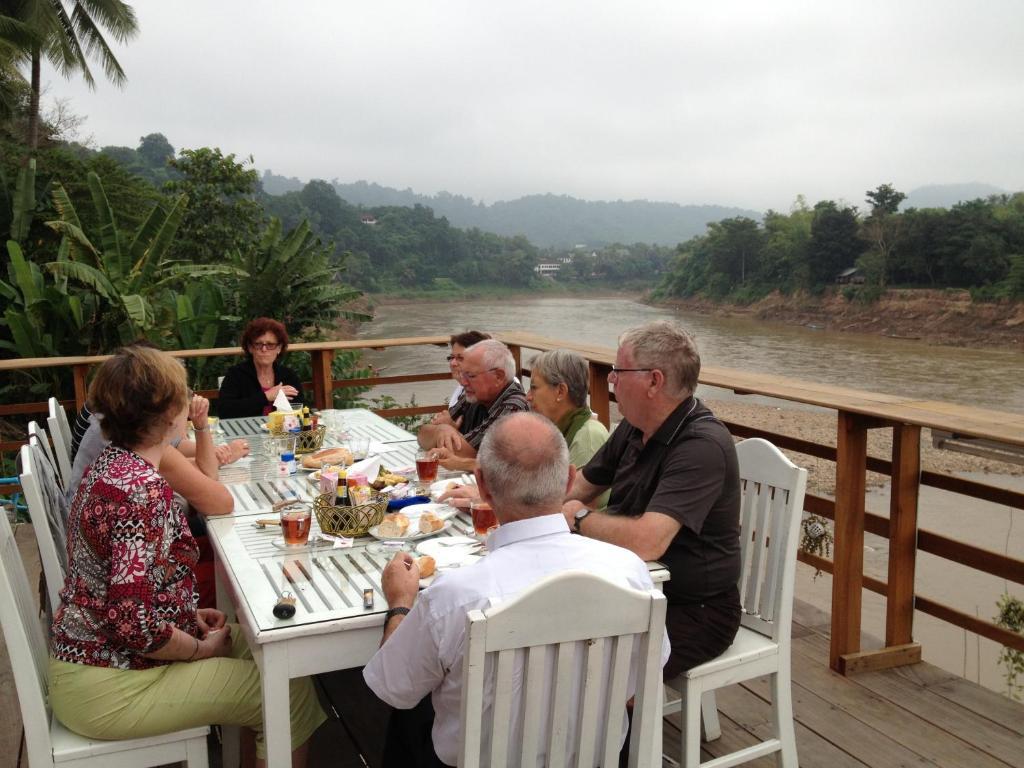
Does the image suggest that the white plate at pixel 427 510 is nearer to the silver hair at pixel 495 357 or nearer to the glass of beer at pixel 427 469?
the glass of beer at pixel 427 469

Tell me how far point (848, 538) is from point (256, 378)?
9.83 feet

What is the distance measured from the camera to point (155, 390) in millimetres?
1731

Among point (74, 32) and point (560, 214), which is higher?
point (560, 214)

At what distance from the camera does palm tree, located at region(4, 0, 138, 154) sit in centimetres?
2103

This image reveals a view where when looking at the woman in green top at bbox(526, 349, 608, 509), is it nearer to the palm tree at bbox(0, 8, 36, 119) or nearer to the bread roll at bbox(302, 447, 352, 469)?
the bread roll at bbox(302, 447, 352, 469)

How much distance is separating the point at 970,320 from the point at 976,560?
36085 millimetres

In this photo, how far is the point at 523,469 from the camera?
1.38m

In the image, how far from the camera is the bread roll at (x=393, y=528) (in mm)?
1971

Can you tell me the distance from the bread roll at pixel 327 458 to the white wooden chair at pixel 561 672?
1.59 m

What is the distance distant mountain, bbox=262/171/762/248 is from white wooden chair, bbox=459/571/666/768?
98843mm

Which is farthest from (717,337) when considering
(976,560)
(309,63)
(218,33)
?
(309,63)

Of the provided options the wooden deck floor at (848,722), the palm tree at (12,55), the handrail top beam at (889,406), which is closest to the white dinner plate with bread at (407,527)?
the wooden deck floor at (848,722)

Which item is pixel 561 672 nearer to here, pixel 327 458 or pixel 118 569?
pixel 118 569

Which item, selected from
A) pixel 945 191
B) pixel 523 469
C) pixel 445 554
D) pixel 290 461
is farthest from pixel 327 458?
pixel 945 191
